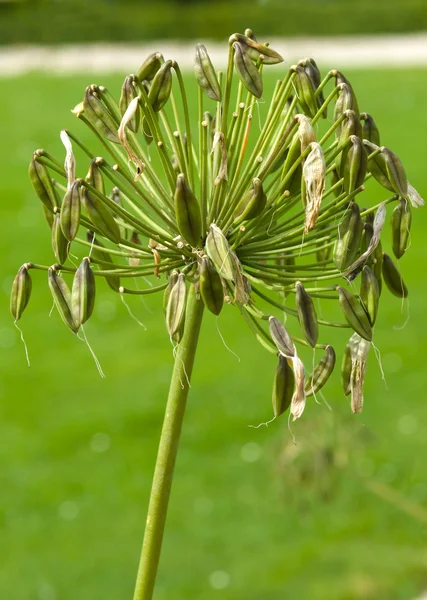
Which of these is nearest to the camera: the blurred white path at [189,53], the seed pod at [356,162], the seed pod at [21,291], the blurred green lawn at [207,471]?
the seed pod at [356,162]

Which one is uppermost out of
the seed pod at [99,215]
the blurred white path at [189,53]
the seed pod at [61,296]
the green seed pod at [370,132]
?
the blurred white path at [189,53]

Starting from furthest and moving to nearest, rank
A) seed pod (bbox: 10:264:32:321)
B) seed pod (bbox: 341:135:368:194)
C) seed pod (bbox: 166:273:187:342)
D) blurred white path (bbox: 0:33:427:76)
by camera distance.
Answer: blurred white path (bbox: 0:33:427:76) < seed pod (bbox: 10:264:32:321) < seed pod (bbox: 166:273:187:342) < seed pod (bbox: 341:135:368:194)

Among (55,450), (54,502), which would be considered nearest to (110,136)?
(54,502)

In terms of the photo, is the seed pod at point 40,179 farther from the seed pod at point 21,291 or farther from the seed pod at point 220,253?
the seed pod at point 220,253

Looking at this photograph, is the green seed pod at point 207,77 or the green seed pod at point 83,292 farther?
the green seed pod at point 207,77

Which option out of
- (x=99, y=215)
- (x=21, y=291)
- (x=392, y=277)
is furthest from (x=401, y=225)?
(x=21, y=291)

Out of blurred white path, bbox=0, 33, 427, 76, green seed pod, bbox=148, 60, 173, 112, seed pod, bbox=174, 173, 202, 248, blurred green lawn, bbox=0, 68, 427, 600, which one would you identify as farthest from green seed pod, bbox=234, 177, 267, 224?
blurred white path, bbox=0, 33, 427, 76

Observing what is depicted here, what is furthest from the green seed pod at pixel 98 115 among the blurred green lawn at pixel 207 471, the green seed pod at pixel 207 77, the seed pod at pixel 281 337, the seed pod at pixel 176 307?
the blurred green lawn at pixel 207 471

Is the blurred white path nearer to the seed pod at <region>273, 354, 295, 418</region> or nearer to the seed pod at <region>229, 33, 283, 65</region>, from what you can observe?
the seed pod at <region>229, 33, 283, 65</region>
